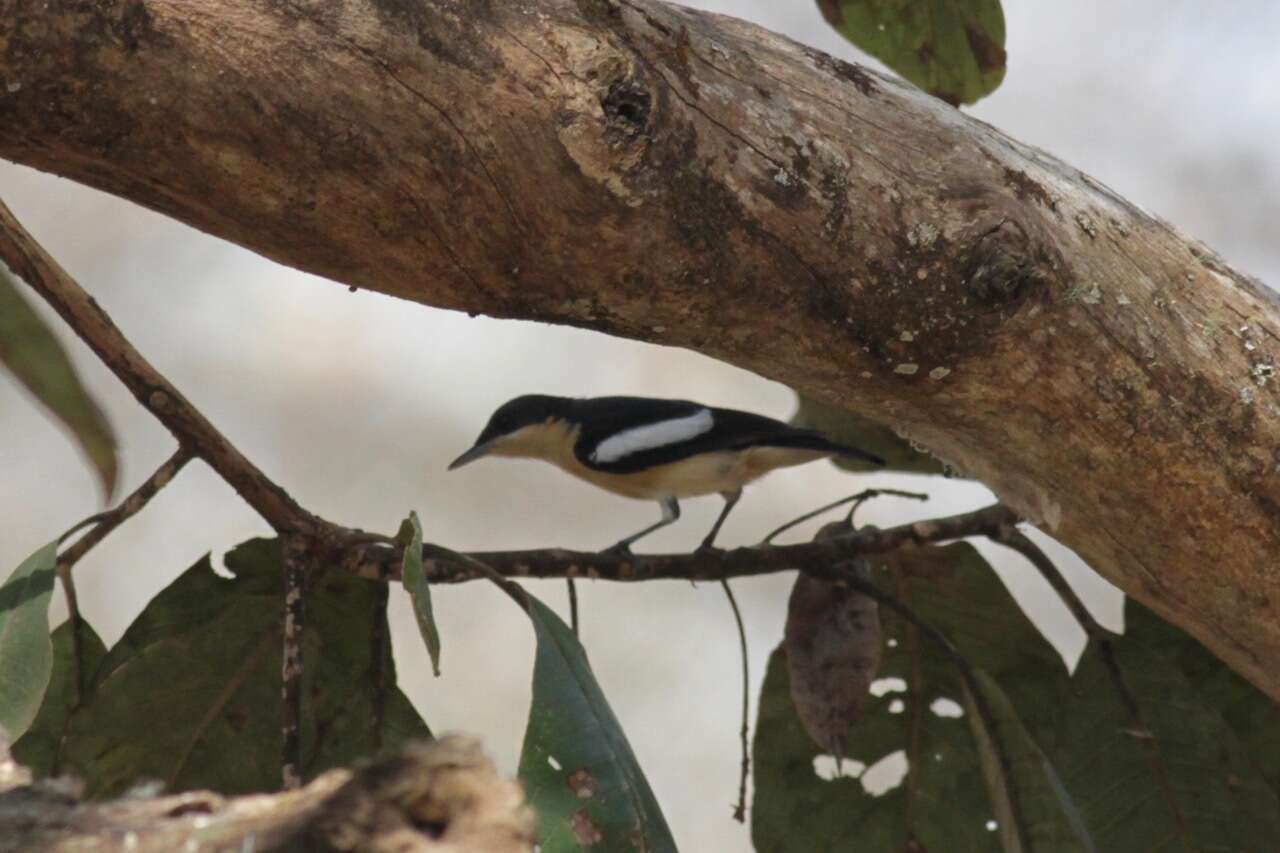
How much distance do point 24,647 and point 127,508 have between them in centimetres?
28

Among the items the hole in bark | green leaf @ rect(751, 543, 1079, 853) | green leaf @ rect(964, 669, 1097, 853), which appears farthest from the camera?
green leaf @ rect(751, 543, 1079, 853)

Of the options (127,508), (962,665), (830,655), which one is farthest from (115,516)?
(962,665)

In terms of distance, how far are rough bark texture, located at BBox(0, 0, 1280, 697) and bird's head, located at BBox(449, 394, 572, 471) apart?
2.00m

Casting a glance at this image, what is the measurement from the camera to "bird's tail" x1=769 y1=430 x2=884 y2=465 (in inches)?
111

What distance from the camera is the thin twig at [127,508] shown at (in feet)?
6.73

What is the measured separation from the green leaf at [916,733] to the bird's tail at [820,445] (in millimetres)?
233

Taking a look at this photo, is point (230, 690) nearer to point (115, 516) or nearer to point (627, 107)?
point (115, 516)

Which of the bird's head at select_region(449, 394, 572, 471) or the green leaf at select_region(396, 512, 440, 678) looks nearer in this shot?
the green leaf at select_region(396, 512, 440, 678)

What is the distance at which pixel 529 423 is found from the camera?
390cm

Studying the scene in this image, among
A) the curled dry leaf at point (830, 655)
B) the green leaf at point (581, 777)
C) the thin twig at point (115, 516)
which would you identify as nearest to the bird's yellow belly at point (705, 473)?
the curled dry leaf at point (830, 655)

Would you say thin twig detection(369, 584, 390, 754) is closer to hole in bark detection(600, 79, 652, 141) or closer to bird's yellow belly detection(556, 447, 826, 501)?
hole in bark detection(600, 79, 652, 141)

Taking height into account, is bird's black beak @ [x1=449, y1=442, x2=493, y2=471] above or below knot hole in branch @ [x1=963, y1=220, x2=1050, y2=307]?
above

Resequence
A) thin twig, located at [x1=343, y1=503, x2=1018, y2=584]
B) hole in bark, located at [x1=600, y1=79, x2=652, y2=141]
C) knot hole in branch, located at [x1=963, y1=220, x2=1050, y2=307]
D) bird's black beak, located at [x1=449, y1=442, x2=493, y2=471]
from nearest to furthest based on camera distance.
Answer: hole in bark, located at [x1=600, y1=79, x2=652, y2=141], knot hole in branch, located at [x1=963, y1=220, x2=1050, y2=307], thin twig, located at [x1=343, y1=503, x2=1018, y2=584], bird's black beak, located at [x1=449, y1=442, x2=493, y2=471]

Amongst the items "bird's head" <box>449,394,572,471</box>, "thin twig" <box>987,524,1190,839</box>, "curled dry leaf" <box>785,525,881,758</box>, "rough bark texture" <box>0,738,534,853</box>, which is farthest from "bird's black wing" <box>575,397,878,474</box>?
"rough bark texture" <box>0,738,534,853</box>
